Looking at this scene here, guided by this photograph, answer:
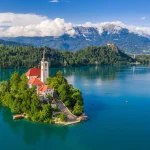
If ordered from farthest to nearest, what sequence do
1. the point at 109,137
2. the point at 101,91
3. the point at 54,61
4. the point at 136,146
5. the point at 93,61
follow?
the point at 93,61 < the point at 54,61 < the point at 101,91 < the point at 109,137 < the point at 136,146

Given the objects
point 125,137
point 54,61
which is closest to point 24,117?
point 125,137

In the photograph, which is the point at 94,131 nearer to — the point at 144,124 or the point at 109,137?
the point at 109,137

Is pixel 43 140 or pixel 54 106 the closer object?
pixel 43 140

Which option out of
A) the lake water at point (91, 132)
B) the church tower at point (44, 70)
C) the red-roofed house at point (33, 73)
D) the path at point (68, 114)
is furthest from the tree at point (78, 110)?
the red-roofed house at point (33, 73)

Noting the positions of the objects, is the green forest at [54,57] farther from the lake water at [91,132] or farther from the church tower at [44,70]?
the lake water at [91,132]

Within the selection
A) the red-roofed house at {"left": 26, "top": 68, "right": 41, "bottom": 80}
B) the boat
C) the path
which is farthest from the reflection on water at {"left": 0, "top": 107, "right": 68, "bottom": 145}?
the red-roofed house at {"left": 26, "top": 68, "right": 41, "bottom": 80}

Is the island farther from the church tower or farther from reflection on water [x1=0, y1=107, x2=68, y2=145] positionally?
reflection on water [x1=0, y1=107, x2=68, y2=145]

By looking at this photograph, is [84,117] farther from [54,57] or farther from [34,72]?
[54,57]
